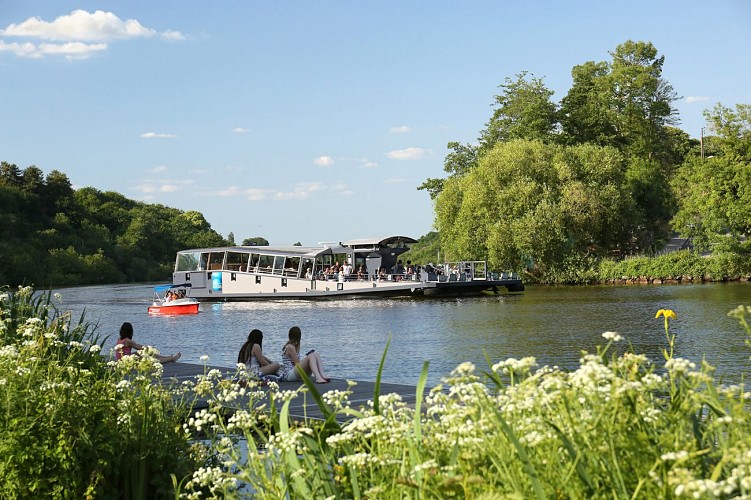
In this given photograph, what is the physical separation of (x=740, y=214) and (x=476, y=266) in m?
16.4

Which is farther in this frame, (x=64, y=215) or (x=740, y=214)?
(x=64, y=215)

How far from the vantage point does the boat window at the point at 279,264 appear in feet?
190

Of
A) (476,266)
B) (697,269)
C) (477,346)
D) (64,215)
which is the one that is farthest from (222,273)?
(64,215)

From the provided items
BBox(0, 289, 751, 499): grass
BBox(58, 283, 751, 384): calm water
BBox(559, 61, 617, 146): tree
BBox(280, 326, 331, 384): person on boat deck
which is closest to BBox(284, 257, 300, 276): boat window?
BBox(58, 283, 751, 384): calm water

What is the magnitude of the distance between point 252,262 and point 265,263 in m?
0.82

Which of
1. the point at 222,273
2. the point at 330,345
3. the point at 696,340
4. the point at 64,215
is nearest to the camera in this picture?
the point at 696,340

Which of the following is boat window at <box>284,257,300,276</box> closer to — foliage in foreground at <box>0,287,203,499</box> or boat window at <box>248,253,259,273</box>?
boat window at <box>248,253,259,273</box>

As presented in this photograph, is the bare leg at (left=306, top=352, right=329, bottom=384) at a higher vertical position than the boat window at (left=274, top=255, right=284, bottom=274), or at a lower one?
lower

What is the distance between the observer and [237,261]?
59.4 metres

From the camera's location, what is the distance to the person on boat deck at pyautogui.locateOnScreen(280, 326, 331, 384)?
14.9m

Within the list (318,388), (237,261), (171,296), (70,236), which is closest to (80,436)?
(318,388)

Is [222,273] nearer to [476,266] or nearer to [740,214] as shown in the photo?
[476,266]

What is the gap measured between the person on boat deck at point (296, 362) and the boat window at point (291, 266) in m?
42.2

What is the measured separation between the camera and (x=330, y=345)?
29094 mm
